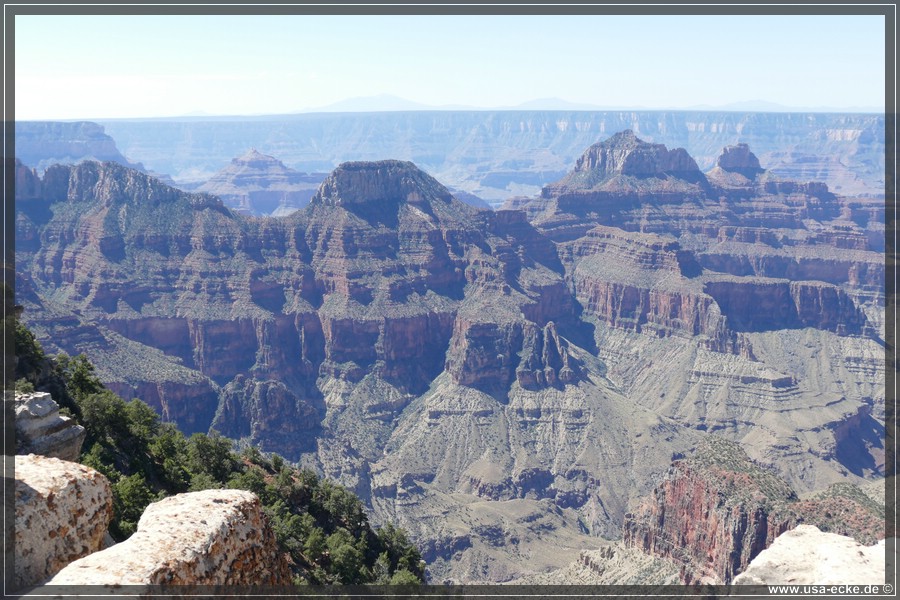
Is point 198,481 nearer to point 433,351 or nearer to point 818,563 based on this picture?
point 818,563

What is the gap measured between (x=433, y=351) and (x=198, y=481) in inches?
5176

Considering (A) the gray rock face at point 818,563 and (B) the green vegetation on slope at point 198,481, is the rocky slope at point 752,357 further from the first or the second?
(A) the gray rock face at point 818,563

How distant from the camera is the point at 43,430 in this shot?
92.3 ft

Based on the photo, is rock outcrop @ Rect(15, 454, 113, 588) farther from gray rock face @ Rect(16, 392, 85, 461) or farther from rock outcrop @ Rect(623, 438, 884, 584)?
rock outcrop @ Rect(623, 438, 884, 584)

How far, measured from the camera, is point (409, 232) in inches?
7244

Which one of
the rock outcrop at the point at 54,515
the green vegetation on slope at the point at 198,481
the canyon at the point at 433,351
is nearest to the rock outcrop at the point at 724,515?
the green vegetation on slope at the point at 198,481

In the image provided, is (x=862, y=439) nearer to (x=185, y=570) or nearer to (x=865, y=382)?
(x=865, y=382)

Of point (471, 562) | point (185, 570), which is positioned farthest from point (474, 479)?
point (185, 570)

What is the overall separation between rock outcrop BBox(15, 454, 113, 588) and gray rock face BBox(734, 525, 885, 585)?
18876 millimetres

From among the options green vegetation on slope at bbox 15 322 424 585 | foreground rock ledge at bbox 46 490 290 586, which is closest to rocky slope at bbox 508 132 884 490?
green vegetation on slope at bbox 15 322 424 585

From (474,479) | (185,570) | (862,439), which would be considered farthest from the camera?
(862,439)

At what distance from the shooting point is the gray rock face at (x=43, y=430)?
89.7 feet

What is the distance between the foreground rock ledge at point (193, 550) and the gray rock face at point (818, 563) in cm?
1468

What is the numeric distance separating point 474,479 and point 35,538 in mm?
113658
